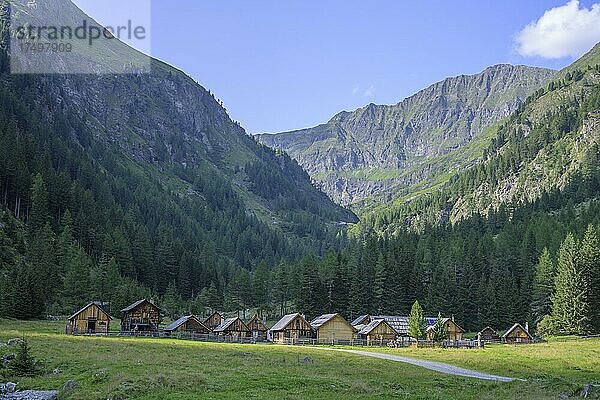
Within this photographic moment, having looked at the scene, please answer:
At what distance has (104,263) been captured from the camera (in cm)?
14200

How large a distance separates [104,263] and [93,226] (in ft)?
71.3

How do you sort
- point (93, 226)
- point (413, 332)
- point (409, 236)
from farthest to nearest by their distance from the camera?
point (409, 236)
point (93, 226)
point (413, 332)

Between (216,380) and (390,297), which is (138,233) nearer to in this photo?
(390,297)

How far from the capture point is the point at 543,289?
421 ft

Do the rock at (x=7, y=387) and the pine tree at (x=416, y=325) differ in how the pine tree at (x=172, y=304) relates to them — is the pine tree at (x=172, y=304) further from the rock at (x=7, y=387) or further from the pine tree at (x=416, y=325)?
the rock at (x=7, y=387)

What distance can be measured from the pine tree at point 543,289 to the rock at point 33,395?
370ft

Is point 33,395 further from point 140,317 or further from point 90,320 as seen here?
point 140,317

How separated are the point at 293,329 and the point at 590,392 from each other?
76375 millimetres

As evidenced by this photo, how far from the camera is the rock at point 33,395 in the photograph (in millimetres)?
37875

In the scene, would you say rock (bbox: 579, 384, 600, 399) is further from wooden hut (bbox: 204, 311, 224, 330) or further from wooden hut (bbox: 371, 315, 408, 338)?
wooden hut (bbox: 204, 311, 224, 330)

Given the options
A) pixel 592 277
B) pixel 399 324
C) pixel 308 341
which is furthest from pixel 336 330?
pixel 592 277

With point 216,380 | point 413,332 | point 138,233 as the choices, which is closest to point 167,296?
point 138,233

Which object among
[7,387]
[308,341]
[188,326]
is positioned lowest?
[308,341]

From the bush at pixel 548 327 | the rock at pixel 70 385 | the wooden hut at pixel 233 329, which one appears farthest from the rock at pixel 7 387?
the bush at pixel 548 327
